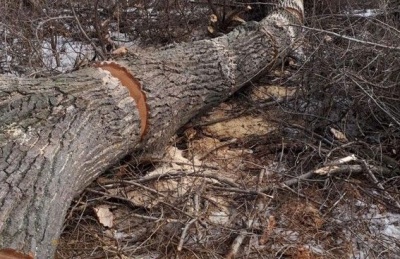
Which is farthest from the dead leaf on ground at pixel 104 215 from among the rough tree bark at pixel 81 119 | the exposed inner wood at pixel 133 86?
the exposed inner wood at pixel 133 86

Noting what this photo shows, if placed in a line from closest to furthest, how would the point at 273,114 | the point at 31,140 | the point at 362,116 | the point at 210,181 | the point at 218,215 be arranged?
the point at 31,140, the point at 218,215, the point at 210,181, the point at 362,116, the point at 273,114

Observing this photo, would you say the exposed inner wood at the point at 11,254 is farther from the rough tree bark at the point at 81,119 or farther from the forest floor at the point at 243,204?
the forest floor at the point at 243,204

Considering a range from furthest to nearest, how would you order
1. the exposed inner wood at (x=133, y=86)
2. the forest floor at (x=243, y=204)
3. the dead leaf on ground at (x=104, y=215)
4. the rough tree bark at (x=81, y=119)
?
the exposed inner wood at (x=133, y=86) < the dead leaf on ground at (x=104, y=215) < the forest floor at (x=243, y=204) < the rough tree bark at (x=81, y=119)

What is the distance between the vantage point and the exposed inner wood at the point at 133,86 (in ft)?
10.2

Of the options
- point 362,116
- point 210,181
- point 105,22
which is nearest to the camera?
point 210,181

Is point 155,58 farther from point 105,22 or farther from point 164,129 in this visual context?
point 105,22

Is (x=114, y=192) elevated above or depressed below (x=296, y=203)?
above

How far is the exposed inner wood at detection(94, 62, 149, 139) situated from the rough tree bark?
0.03 metres

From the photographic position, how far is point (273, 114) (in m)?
3.98

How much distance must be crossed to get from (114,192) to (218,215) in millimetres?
589

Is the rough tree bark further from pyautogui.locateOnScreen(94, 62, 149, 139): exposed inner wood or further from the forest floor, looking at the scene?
the forest floor

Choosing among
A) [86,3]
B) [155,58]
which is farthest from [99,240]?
[86,3]

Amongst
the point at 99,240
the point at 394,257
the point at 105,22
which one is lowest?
the point at 394,257

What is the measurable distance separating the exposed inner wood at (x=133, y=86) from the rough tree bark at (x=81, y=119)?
0.03 m
